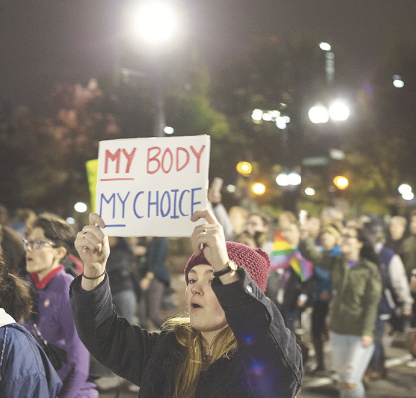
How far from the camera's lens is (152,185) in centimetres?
224

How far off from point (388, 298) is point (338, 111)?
4832 millimetres

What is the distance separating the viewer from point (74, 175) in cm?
2286

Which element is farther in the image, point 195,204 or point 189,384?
point 195,204

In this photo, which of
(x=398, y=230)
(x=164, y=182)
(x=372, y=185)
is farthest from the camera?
(x=372, y=185)

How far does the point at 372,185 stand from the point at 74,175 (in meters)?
12.5

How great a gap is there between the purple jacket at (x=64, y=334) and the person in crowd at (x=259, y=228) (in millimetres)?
3772

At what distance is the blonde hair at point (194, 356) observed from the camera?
6.44ft

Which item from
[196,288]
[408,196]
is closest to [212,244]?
[196,288]

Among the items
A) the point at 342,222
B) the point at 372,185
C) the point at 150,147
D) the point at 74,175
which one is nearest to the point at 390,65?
the point at 372,185

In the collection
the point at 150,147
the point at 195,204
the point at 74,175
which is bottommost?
the point at 195,204

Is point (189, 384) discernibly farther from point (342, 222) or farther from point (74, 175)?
point (74, 175)

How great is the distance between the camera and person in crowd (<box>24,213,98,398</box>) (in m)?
2.90

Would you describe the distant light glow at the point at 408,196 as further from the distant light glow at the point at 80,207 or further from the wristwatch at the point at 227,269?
the wristwatch at the point at 227,269

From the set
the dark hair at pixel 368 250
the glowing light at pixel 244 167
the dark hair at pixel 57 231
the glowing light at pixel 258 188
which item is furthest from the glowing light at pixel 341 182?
the dark hair at pixel 57 231
